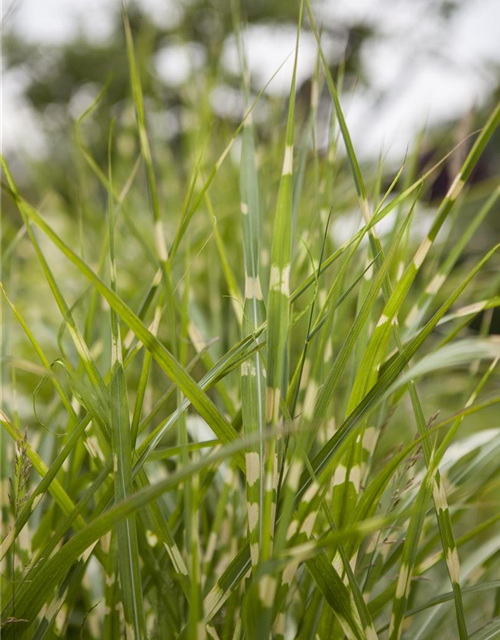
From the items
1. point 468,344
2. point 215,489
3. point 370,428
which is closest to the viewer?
point 468,344

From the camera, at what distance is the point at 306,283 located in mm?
263

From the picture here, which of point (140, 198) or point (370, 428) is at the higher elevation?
point (140, 198)

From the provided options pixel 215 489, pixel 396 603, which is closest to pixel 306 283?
pixel 396 603

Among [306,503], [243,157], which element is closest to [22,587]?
[306,503]

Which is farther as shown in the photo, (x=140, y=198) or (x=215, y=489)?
(x=140, y=198)

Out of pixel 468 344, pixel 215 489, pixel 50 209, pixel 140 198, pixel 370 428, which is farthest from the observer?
pixel 50 209

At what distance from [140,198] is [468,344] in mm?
1121

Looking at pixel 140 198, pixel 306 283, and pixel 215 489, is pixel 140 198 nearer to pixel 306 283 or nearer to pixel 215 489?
pixel 215 489

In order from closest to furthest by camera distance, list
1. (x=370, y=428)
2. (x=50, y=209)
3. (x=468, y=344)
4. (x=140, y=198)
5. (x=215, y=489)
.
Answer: (x=468, y=344) → (x=370, y=428) → (x=215, y=489) → (x=140, y=198) → (x=50, y=209)

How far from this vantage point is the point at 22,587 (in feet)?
0.80

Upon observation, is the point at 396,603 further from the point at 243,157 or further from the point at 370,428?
the point at 243,157

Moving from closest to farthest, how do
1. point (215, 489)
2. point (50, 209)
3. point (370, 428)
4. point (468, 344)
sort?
1. point (468, 344)
2. point (370, 428)
3. point (215, 489)
4. point (50, 209)

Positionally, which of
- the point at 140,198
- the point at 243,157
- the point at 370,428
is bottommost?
the point at 370,428

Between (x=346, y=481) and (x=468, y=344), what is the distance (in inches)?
4.2
